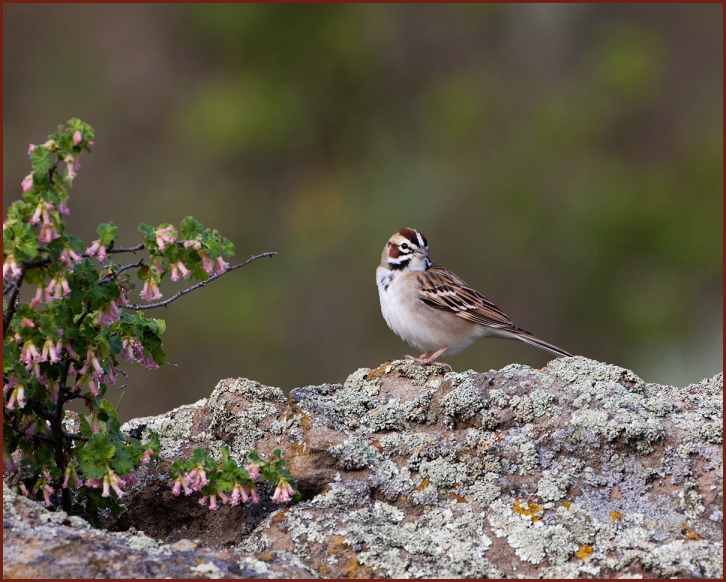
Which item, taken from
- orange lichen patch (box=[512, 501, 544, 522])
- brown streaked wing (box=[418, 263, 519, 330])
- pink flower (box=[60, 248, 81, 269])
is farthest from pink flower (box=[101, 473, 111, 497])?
brown streaked wing (box=[418, 263, 519, 330])

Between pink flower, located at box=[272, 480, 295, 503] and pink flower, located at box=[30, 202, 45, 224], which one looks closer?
pink flower, located at box=[30, 202, 45, 224]

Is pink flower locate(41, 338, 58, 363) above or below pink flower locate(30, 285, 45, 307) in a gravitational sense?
below

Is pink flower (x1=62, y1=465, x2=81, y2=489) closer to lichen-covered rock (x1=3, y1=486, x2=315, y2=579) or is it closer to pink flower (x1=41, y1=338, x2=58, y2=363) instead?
lichen-covered rock (x1=3, y1=486, x2=315, y2=579)

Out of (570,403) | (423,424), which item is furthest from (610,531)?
(423,424)

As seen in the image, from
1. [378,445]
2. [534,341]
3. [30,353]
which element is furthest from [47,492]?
[534,341]

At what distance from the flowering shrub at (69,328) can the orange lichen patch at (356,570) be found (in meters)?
0.36

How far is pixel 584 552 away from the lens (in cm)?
394

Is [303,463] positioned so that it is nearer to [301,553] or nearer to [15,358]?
[301,553]

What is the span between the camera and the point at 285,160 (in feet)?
55.6

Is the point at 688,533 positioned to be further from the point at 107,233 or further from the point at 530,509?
the point at 107,233

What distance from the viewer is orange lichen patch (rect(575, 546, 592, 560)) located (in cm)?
393

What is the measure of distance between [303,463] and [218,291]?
10836 mm

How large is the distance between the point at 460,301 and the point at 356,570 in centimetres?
420

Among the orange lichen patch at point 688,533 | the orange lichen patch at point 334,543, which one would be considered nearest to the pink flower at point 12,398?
the orange lichen patch at point 334,543
